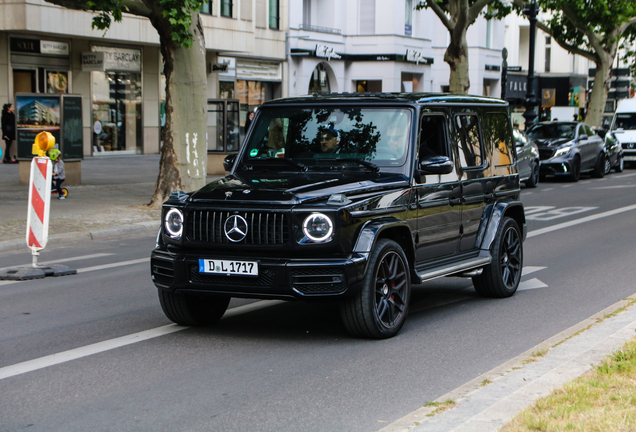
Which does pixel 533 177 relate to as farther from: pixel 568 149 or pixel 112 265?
pixel 112 265

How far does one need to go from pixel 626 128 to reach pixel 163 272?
3193cm

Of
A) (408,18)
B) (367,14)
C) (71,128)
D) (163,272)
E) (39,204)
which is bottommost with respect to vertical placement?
(163,272)

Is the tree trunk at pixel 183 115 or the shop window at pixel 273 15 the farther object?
the shop window at pixel 273 15

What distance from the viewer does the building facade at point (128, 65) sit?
27.2 meters

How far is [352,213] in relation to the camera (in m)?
6.22

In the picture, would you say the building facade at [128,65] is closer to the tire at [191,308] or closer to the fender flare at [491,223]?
the fender flare at [491,223]

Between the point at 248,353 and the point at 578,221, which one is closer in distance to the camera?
the point at 248,353

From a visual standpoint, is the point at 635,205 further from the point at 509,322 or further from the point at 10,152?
the point at 10,152

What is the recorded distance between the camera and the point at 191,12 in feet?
51.2

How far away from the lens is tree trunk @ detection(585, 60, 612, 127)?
41.6m

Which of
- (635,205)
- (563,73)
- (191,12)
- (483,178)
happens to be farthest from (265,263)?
(563,73)

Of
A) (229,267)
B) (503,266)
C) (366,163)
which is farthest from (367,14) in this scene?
(229,267)

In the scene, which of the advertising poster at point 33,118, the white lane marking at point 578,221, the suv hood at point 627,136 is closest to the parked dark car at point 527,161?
the white lane marking at point 578,221

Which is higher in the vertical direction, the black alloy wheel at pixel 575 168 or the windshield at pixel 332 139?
the windshield at pixel 332 139
